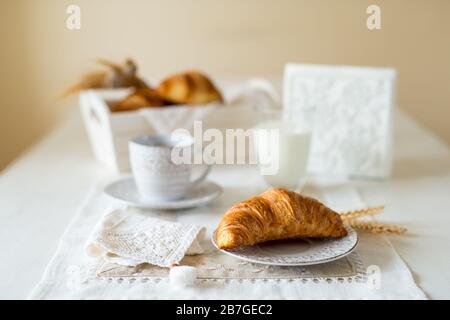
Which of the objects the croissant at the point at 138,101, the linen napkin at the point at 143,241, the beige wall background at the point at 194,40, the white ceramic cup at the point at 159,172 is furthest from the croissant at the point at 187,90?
the beige wall background at the point at 194,40

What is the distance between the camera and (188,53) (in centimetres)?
248

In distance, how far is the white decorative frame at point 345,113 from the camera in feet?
4.11

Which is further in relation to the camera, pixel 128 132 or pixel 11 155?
pixel 11 155

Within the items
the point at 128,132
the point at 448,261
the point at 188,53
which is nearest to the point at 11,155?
the point at 188,53

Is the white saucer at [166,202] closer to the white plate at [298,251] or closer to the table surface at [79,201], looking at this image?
the table surface at [79,201]

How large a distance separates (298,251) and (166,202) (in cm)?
28

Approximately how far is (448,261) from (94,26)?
183 centimetres

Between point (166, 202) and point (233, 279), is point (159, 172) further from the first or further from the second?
point (233, 279)

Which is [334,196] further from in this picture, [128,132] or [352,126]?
[128,132]

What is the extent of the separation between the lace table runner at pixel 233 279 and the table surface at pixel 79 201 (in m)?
0.03

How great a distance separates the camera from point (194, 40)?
2.47 metres

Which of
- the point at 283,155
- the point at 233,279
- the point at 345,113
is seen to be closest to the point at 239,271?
the point at 233,279

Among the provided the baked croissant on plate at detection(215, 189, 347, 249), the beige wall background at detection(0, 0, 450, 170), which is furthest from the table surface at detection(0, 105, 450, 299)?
the beige wall background at detection(0, 0, 450, 170)

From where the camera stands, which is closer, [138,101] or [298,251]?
[298,251]
